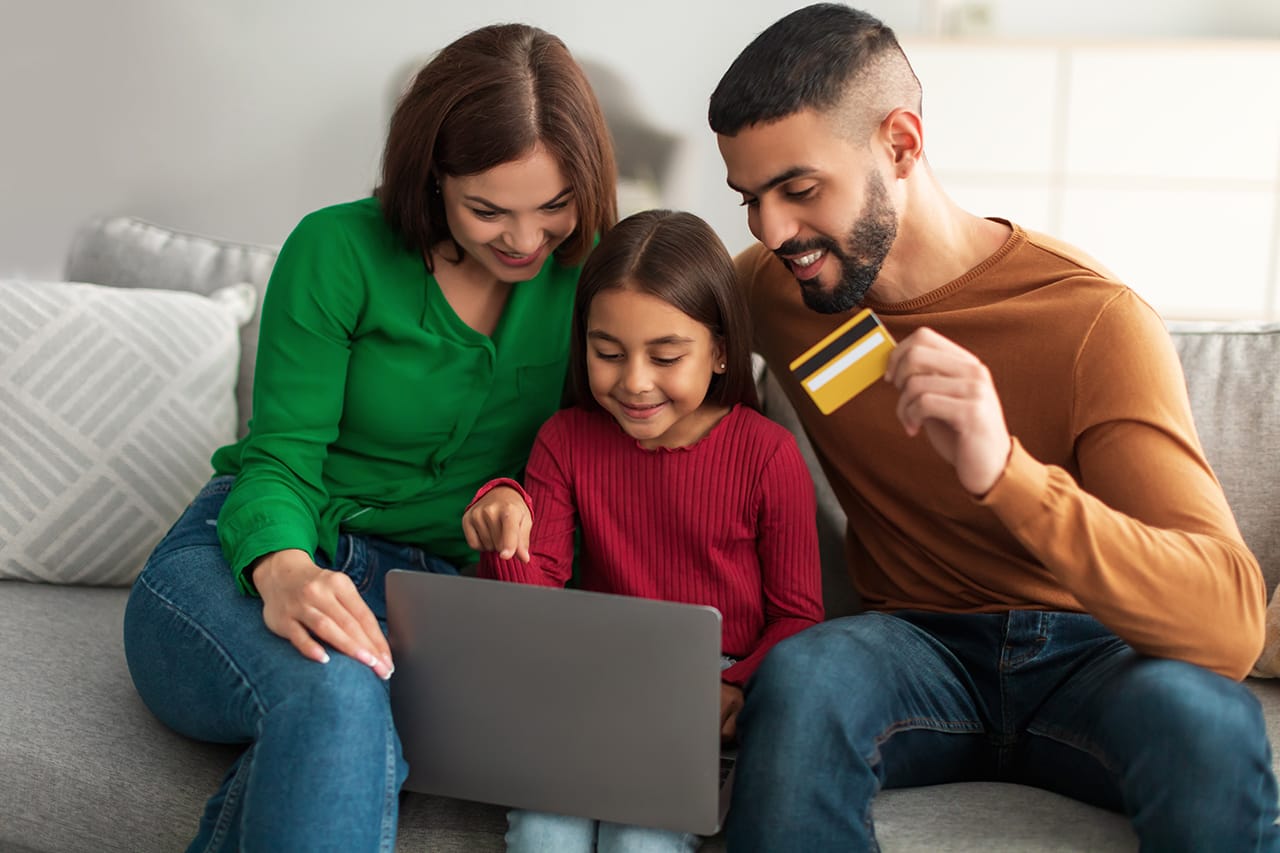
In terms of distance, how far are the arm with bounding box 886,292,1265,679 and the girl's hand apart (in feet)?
1.49

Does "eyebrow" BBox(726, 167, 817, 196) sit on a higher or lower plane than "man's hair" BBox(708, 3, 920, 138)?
lower

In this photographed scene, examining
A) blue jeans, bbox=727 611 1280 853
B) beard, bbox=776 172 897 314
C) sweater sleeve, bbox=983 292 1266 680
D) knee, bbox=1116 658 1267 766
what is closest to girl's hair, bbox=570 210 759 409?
beard, bbox=776 172 897 314

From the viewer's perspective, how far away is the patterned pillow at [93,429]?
1.77m

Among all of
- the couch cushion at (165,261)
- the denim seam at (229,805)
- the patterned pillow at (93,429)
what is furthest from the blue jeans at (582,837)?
the couch cushion at (165,261)

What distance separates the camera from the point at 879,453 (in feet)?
4.65

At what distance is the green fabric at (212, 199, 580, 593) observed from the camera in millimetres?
1457

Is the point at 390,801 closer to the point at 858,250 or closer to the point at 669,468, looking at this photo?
the point at 669,468

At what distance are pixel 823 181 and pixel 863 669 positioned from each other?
52cm

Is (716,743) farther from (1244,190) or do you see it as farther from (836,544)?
(1244,190)

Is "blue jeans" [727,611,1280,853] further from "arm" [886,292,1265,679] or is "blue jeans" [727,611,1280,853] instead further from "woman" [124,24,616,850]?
"woman" [124,24,616,850]

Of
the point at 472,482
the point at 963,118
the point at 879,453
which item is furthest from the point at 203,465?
the point at 963,118

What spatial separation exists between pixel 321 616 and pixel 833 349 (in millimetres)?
592

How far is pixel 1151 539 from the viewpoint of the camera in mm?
1086

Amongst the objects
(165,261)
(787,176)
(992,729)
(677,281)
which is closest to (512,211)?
(677,281)
